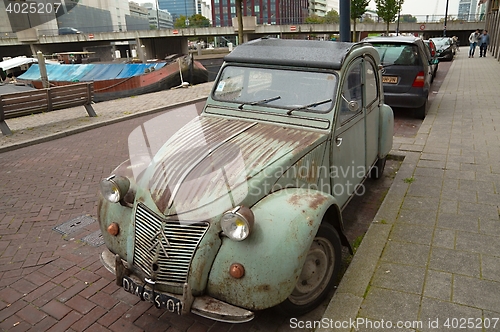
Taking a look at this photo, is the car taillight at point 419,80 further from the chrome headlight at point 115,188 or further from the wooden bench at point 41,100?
the wooden bench at point 41,100

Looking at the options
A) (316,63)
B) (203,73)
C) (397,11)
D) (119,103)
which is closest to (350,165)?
(316,63)

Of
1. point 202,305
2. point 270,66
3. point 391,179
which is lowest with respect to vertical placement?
point 391,179

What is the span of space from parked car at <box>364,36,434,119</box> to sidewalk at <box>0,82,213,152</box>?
6.40 metres

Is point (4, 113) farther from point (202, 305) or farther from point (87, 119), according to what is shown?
point (202, 305)

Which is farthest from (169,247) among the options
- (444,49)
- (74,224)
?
(444,49)

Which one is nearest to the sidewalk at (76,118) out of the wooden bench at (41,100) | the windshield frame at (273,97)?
the wooden bench at (41,100)

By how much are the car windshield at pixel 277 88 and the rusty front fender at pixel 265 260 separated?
4.66 ft

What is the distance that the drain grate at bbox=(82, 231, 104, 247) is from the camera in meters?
4.14

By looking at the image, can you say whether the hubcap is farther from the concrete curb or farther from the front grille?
the concrete curb

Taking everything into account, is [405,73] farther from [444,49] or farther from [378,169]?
[444,49]

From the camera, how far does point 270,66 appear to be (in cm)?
394

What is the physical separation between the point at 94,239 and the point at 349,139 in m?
3.01

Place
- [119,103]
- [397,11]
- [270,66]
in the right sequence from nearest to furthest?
[270,66] < [119,103] < [397,11]

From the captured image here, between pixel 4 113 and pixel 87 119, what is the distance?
2131 millimetres
